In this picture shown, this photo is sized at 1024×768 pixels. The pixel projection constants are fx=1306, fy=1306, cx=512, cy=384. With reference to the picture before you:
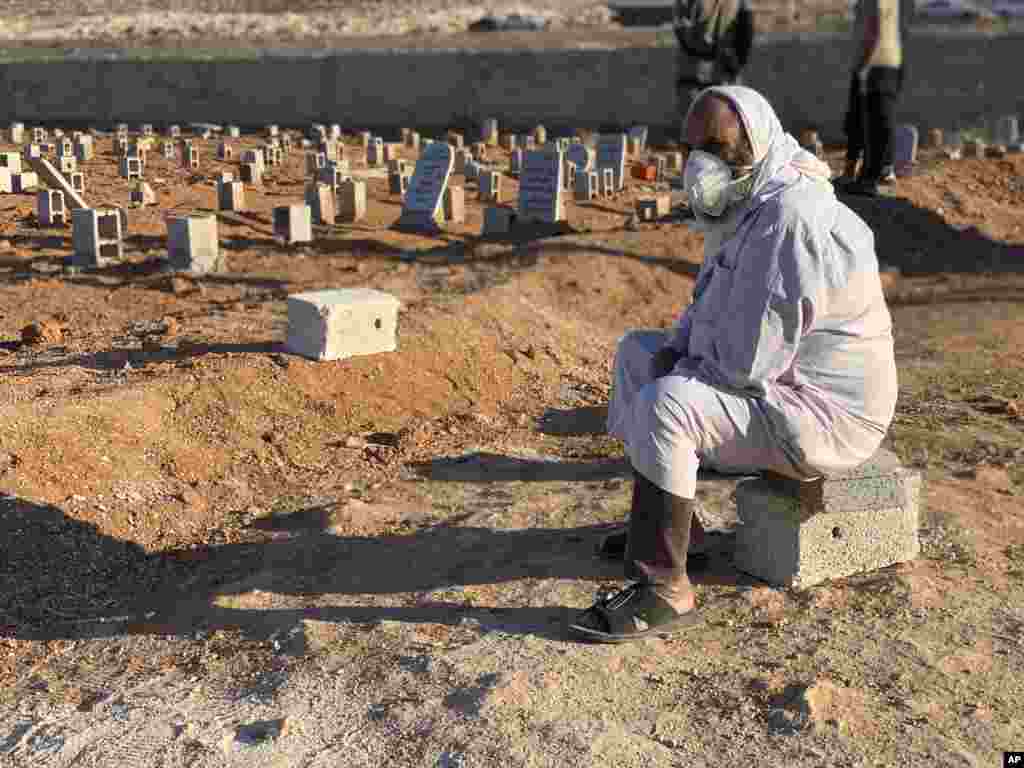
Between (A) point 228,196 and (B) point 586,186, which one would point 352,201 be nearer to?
(A) point 228,196

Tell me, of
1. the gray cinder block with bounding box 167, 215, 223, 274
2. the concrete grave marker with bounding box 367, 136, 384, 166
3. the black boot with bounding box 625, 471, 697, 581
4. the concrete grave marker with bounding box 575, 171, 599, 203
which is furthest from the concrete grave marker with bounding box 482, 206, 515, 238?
the black boot with bounding box 625, 471, 697, 581

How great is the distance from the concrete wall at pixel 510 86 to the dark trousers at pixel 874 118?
7.75 m

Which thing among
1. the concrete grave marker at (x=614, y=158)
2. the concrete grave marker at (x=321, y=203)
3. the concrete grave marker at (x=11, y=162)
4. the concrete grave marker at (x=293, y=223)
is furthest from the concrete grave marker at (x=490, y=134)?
the concrete grave marker at (x=11, y=162)

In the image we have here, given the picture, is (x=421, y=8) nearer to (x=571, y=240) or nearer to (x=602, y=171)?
(x=602, y=171)

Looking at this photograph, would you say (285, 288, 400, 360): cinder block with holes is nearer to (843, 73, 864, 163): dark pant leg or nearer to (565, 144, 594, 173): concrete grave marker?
(843, 73, 864, 163): dark pant leg

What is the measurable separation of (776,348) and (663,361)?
0.48 m

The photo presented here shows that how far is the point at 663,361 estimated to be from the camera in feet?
13.6

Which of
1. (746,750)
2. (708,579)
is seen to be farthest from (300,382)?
(746,750)

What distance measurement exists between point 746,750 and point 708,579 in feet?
3.44

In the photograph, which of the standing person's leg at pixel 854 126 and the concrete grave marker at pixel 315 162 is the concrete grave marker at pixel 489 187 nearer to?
the concrete grave marker at pixel 315 162

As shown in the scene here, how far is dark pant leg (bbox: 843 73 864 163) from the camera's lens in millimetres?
12523

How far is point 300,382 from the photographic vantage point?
6598 mm

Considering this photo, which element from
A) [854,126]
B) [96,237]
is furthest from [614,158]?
[96,237]

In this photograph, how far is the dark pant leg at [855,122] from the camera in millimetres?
12523
